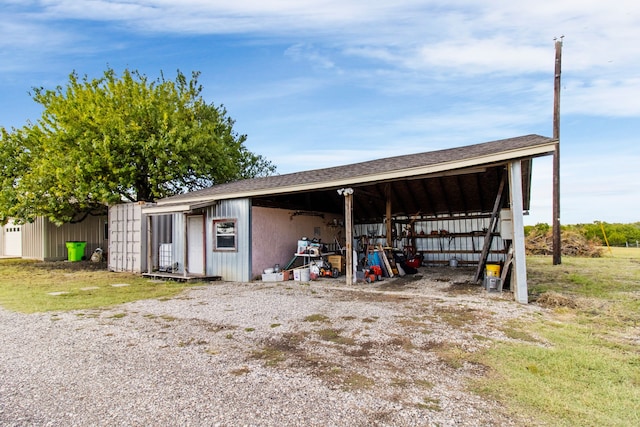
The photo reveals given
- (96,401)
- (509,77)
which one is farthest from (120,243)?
(509,77)

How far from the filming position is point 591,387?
2938 millimetres

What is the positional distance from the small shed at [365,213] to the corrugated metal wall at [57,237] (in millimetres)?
8077

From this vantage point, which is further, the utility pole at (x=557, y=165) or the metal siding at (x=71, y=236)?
the metal siding at (x=71, y=236)

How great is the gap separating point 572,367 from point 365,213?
11.5 meters

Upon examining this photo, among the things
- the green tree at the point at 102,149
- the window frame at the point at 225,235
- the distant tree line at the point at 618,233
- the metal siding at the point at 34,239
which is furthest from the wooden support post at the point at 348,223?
the distant tree line at the point at 618,233

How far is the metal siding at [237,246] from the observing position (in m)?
10.2

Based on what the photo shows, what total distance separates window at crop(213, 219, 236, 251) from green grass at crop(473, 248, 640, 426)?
7651 millimetres

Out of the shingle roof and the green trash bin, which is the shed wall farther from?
the green trash bin

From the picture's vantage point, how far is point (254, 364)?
359cm

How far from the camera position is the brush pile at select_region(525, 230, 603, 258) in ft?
58.1

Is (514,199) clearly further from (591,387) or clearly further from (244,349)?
(244,349)

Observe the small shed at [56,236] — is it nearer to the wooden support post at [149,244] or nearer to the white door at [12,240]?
the white door at [12,240]

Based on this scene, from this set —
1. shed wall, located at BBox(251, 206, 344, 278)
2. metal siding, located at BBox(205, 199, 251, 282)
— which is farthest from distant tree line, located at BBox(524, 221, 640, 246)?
metal siding, located at BBox(205, 199, 251, 282)

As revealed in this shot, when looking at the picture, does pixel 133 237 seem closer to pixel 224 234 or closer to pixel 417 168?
pixel 224 234
